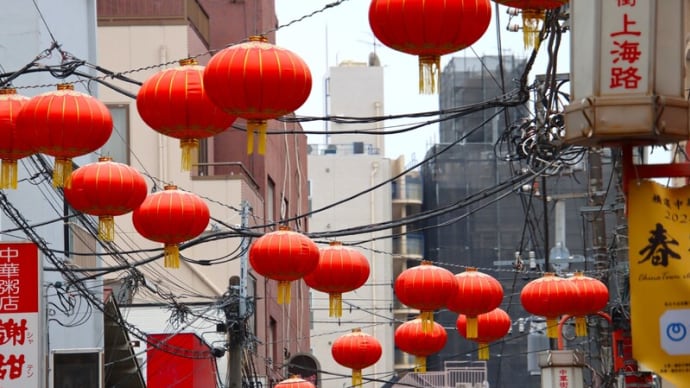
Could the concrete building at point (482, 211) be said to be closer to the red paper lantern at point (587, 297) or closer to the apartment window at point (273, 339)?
the apartment window at point (273, 339)

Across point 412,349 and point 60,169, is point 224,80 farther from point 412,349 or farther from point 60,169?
point 412,349

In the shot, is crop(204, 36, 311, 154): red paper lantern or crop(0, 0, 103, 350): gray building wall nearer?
crop(204, 36, 311, 154): red paper lantern

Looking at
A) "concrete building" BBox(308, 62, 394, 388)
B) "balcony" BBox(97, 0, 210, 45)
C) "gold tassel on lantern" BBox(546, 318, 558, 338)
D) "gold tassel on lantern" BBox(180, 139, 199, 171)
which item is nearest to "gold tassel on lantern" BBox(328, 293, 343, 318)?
"gold tassel on lantern" BBox(546, 318, 558, 338)

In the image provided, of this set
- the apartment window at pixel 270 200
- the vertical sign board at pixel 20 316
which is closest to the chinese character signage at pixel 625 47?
the vertical sign board at pixel 20 316

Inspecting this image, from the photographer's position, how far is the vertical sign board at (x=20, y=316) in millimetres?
22203

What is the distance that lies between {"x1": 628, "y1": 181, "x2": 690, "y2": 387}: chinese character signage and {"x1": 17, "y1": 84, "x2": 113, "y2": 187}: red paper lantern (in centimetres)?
956

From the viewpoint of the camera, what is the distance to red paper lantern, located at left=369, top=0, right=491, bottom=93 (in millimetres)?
15164

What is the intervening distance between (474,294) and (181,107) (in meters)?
10.3

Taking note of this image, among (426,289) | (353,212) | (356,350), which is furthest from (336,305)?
(353,212)

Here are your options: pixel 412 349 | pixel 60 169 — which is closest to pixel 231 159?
pixel 412 349

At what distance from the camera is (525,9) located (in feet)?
47.4

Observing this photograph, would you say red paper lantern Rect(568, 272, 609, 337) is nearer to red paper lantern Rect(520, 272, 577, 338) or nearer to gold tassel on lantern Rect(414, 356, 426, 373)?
red paper lantern Rect(520, 272, 577, 338)

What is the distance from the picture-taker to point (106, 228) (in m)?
21.8

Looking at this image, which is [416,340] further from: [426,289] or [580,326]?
[426,289]
